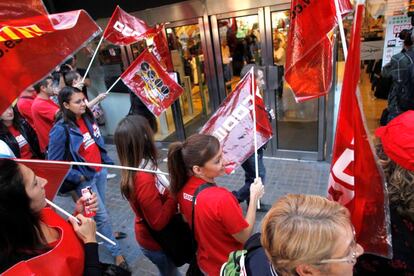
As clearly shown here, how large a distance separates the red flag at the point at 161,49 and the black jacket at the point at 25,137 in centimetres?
261

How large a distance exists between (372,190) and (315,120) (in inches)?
164

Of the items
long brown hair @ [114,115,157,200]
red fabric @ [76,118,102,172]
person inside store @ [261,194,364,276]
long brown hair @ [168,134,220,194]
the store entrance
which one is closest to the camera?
person inside store @ [261,194,364,276]

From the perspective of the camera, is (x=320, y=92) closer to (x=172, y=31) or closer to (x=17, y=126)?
(x=17, y=126)

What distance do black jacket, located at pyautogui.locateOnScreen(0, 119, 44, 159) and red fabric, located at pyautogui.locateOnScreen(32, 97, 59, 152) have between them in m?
0.06

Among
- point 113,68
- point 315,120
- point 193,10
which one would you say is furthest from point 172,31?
point 315,120

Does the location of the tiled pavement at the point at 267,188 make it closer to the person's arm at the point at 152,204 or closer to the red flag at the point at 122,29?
the person's arm at the point at 152,204

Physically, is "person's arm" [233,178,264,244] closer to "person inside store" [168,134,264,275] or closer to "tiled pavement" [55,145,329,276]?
"person inside store" [168,134,264,275]

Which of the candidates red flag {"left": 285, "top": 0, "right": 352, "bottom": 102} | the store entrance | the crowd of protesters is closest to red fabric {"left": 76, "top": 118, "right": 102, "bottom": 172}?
the crowd of protesters

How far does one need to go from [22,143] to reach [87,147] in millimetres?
925

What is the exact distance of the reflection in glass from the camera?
16.8 ft

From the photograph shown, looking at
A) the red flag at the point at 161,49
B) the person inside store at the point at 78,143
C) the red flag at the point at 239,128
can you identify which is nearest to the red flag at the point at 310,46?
the red flag at the point at 239,128

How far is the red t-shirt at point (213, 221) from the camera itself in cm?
177

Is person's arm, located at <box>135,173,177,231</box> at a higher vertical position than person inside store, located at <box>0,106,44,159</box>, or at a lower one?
lower

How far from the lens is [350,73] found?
1415 millimetres
